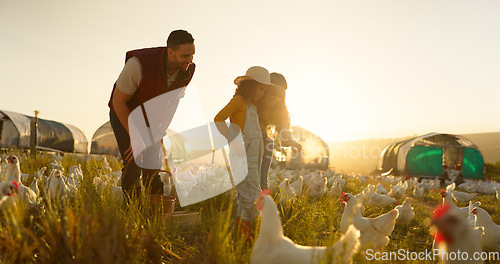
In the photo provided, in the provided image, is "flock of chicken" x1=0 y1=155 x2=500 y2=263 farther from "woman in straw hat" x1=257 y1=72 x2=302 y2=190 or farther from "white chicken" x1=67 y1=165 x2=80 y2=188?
"woman in straw hat" x1=257 y1=72 x2=302 y2=190

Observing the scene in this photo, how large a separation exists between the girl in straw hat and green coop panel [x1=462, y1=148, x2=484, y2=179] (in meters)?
20.9

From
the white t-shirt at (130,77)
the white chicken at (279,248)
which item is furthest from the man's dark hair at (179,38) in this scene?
the white chicken at (279,248)

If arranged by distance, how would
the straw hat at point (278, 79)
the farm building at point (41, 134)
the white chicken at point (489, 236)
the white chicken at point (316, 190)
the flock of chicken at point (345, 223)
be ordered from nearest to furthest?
the flock of chicken at point (345, 223) < the white chicken at point (489, 236) < the straw hat at point (278, 79) < the white chicken at point (316, 190) < the farm building at point (41, 134)

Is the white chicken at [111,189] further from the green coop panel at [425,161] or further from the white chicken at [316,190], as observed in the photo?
the green coop panel at [425,161]

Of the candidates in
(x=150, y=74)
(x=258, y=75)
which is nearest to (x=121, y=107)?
(x=150, y=74)

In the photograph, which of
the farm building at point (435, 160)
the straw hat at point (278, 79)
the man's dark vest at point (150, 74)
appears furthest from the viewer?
the farm building at point (435, 160)

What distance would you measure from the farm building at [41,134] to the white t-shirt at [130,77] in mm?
17536

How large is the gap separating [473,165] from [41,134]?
2619 cm

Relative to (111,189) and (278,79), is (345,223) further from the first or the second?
(111,189)

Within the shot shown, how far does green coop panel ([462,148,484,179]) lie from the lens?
1984 centimetres

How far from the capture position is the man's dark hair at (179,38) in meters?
3.00

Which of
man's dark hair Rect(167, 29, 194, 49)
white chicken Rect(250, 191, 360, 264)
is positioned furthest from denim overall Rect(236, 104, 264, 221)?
white chicken Rect(250, 191, 360, 264)

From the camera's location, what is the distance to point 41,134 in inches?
811

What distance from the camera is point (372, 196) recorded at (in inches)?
239
